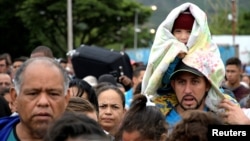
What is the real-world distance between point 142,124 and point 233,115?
57 centimetres

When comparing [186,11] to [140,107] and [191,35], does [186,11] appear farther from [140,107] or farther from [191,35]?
[140,107]

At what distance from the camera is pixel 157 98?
574 centimetres

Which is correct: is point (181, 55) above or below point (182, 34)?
below

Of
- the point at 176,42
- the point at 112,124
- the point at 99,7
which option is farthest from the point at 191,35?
the point at 99,7

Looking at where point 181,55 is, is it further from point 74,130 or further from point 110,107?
point 74,130

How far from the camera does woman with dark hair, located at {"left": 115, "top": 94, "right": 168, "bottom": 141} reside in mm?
4840

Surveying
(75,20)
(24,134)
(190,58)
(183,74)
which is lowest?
(24,134)

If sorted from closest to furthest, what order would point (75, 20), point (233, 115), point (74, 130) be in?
point (74, 130), point (233, 115), point (75, 20)

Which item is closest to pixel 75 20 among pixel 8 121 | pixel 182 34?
pixel 182 34

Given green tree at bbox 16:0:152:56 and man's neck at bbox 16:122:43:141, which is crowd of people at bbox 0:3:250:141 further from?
green tree at bbox 16:0:152:56

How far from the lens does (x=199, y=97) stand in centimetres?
554

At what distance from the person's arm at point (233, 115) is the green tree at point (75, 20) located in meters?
46.3

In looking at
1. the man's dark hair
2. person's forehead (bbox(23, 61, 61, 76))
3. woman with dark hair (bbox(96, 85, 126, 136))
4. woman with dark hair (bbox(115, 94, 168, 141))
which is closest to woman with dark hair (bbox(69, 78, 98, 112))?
woman with dark hair (bbox(96, 85, 126, 136))

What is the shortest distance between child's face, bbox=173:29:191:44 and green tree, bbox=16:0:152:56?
4573 centimetres
